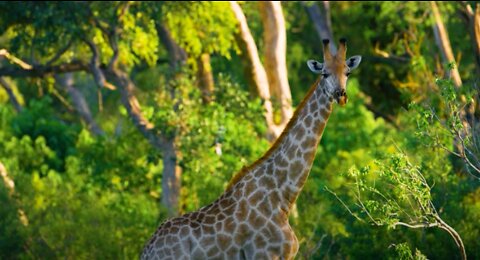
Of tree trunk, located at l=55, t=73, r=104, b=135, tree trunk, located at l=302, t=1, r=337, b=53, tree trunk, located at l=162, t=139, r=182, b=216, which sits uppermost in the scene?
tree trunk, located at l=162, t=139, r=182, b=216

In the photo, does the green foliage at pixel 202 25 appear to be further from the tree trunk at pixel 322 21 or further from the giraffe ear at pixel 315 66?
the giraffe ear at pixel 315 66

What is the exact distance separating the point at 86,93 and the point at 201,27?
2541cm

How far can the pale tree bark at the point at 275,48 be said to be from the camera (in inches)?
1031

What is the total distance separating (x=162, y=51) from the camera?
41.6m

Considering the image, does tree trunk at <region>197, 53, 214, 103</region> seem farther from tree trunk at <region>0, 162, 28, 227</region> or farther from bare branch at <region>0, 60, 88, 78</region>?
tree trunk at <region>0, 162, 28, 227</region>

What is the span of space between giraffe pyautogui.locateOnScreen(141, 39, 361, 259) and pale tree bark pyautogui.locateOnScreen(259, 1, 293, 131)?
37.4ft

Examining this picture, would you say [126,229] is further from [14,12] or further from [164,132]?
[14,12]

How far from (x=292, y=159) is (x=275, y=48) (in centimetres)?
1201

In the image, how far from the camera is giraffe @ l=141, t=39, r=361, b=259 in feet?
47.0

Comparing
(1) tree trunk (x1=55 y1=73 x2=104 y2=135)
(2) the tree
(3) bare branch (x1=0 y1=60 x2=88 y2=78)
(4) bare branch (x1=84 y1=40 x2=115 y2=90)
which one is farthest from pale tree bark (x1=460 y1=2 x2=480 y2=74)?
(1) tree trunk (x1=55 y1=73 x2=104 y2=135)

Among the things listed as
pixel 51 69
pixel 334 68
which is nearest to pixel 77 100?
pixel 51 69

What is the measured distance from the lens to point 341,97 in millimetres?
13562

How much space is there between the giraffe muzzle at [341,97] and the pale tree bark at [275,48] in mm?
12250

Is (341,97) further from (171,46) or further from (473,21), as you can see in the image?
(171,46)
